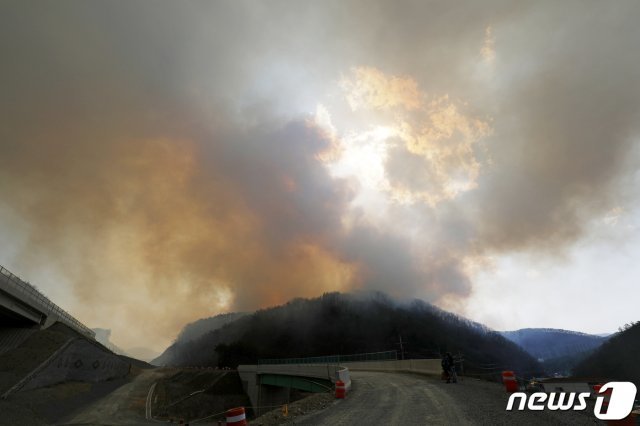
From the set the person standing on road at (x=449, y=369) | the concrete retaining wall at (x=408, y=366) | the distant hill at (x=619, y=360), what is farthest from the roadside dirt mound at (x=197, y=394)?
the distant hill at (x=619, y=360)

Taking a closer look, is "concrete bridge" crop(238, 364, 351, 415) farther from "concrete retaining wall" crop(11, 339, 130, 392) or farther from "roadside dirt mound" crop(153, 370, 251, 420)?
"concrete retaining wall" crop(11, 339, 130, 392)

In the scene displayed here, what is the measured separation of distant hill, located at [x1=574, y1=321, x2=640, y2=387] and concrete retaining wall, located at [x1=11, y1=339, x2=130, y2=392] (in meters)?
171

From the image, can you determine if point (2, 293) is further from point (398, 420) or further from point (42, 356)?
point (398, 420)

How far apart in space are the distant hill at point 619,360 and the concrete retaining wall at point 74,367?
171m

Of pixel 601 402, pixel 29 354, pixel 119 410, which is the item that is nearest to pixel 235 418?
pixel 601 402

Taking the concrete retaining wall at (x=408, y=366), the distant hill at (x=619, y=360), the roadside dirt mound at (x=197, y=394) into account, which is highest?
the concrete retaining wall at (x=408, y=366)

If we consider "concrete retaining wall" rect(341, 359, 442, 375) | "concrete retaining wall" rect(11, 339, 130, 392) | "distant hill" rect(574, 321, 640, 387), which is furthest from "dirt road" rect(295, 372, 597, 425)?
"distant hill" rect(574, 321, 640, 387)

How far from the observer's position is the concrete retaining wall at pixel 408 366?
1297 inches

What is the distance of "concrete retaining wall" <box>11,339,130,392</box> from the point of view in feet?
134

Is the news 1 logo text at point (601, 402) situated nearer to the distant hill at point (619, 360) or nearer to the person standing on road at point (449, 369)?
the person standing on road at point (449, 369)

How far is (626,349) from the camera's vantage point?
142 meters

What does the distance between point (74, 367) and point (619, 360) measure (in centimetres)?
19720

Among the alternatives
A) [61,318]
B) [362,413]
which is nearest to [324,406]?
[362,413]

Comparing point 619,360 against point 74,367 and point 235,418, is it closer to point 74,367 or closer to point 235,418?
point 74,367
